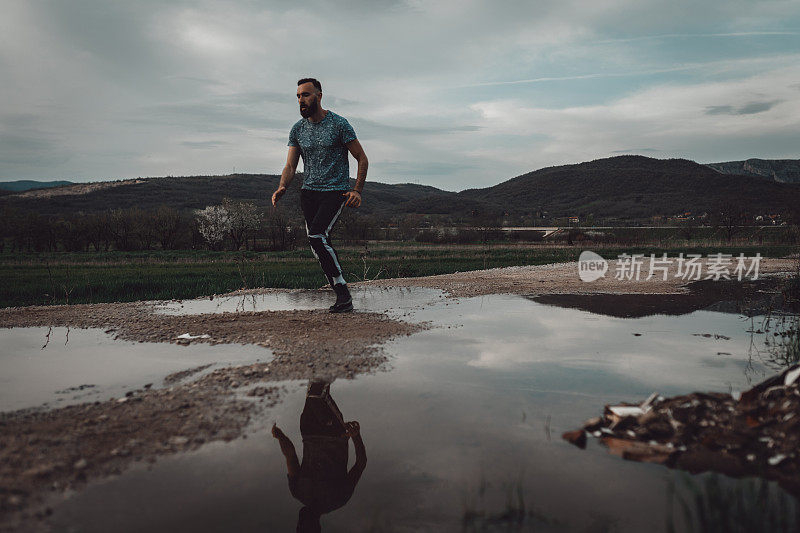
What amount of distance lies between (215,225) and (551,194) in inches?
4665

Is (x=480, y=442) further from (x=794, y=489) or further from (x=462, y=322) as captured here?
(x=462, y=322)

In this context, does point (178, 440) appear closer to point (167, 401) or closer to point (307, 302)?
point (167, 401)

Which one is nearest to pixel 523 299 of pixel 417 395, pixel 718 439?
pixel 417 395

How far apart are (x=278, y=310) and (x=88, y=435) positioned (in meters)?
4.87

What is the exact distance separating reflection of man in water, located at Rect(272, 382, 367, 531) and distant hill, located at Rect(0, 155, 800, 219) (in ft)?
278

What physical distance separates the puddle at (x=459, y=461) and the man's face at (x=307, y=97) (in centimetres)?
396

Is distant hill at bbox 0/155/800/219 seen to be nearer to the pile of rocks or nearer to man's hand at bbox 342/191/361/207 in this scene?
man's hand at bbox 342/191/361/207

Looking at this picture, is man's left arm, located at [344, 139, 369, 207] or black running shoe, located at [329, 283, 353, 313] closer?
man's left arm, located at [344, 139, 369, 207]

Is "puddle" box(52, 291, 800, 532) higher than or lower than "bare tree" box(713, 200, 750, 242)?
lower

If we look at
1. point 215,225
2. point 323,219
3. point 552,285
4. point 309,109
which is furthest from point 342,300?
point 215,225

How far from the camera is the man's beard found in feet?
22.9

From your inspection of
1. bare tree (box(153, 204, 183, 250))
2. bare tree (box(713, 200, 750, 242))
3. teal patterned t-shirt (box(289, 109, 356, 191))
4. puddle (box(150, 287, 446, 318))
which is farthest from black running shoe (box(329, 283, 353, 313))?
bare tree (box(713, 200, 750, 242))

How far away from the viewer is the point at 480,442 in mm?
2674

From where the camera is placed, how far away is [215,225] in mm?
47656
